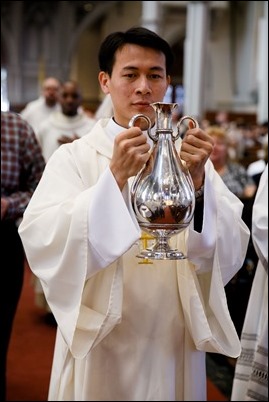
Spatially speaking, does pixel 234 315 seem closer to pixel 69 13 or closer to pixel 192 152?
pixel 192 152

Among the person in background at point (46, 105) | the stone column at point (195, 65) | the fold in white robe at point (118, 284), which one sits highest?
the stone column at point (195, 65)

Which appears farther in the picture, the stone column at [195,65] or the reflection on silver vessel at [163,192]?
the stone column at [195,65]

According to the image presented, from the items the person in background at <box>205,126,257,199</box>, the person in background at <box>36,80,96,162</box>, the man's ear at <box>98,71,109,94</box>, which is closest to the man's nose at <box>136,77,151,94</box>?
the man's ear at <box>98,71,109,94</box>

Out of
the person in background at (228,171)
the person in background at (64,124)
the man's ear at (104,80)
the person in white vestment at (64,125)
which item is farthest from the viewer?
the person in background at (64,124)

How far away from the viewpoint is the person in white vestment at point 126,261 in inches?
88.4

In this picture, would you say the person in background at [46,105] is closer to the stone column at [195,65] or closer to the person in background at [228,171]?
the stone column at [195,65]

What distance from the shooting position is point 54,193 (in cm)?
246

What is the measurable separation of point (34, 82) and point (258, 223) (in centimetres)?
2180

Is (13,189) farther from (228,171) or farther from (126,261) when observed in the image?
(228,171)

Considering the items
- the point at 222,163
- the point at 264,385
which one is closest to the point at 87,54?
the point at 222,163

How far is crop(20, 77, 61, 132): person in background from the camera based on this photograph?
9.16m

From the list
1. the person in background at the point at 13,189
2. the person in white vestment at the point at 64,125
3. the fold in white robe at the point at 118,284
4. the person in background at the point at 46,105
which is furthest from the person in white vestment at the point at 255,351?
the person in background at the point at 46,105

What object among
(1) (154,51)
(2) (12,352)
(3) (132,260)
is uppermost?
(1) (154,51)

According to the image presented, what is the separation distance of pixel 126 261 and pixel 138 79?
2.04 feet
